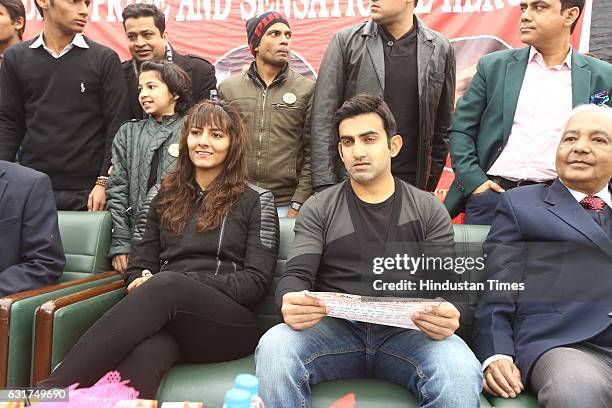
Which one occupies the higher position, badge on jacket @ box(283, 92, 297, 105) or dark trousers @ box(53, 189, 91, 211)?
badge on jacket @ box(283, 92, 297, 105)

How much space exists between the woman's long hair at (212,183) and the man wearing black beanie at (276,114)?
0.39 m

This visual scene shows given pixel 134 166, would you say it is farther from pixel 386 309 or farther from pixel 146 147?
pixel 386 309

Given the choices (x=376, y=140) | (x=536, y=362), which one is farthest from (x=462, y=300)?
(x=376, y=140)

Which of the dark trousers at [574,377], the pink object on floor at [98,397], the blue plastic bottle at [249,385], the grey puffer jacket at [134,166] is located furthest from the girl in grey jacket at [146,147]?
the dark trousers at [574,377]

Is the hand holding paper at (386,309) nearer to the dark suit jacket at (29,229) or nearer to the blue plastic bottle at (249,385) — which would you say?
the blue plastic bottle at (249,385)

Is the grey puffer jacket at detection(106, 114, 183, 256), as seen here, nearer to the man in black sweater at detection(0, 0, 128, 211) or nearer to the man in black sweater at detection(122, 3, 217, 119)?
the man in black sweater at detection(0, 0, 128, 211)

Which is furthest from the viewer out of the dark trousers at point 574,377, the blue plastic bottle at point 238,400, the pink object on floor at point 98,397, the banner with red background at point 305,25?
the banner with red background at point 305,25

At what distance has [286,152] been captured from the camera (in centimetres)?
280

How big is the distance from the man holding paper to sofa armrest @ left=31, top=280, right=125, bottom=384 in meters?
0.70

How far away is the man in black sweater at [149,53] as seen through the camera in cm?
300

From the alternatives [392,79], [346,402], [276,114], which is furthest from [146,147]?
[346,402]

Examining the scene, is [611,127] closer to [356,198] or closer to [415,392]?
[356,198]

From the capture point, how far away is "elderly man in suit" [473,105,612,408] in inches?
71.1

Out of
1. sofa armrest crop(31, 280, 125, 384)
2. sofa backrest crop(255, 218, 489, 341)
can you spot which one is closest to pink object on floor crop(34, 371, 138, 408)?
sofa armrest crop(31, 280, 125, 384)
